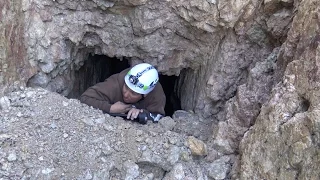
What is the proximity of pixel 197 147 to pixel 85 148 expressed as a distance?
2.59ft

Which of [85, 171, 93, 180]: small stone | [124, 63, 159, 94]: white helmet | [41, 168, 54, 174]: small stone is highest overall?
[124, 63, 159, 94]: white helmet

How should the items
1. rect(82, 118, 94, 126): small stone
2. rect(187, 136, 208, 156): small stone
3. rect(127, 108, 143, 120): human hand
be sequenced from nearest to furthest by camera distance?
rect(187, 136, 208, 156): small stone < rect(82, 118, 94, 126): small stone < rect(127, 108, 143, 120): human hand

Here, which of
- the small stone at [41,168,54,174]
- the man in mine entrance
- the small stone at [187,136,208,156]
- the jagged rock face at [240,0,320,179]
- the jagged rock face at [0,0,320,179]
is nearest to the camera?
Result: the jagged rock face at [240,0,320,179]

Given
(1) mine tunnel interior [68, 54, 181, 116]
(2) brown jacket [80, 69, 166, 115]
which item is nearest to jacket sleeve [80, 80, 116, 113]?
(2) brown jacket [80, 69, 166, 115]

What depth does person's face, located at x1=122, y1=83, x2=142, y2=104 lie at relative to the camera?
4.13 metres

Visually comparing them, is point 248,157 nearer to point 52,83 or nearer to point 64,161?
point 64,161

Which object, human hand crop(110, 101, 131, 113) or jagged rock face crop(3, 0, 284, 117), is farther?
human hand crop(110, 101, 131, 113)

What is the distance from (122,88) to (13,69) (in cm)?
108

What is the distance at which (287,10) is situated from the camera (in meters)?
3.40

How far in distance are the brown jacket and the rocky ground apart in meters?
0.62

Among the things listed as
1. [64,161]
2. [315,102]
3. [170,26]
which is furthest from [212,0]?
[64,161]

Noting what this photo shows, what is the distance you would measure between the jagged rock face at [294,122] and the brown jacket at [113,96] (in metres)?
1.60

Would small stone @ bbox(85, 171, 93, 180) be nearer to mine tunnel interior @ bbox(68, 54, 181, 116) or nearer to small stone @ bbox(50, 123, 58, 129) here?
small stone @ bbox(50, 123, 58, 129)

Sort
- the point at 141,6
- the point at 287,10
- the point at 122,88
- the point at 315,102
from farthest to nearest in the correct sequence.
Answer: the point at 122,88 < the point at 141,6 < the point at 287,10 < the point at 315,102
